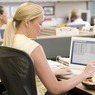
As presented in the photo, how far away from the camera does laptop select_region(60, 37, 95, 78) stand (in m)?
2.12

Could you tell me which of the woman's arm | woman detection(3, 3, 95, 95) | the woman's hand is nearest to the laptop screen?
the woman's hand

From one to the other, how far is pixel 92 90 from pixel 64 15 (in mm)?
5405

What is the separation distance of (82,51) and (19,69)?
77 cm

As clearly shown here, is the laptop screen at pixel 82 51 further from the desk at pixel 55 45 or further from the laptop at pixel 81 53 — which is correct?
the desk at pixel 55 45

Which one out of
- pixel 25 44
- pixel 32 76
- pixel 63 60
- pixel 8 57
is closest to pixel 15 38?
pixel 25 44

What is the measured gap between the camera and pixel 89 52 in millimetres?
2121

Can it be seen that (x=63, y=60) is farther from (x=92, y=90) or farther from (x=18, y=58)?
(x=18, y=58)

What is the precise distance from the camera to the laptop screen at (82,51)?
2115 millimetres

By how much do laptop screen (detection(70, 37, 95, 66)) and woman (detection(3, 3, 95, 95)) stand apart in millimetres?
339

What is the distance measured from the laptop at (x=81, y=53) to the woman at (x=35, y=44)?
1.12ft

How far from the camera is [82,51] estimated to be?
216 centimetres

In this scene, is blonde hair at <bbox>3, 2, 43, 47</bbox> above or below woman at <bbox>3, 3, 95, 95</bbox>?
above

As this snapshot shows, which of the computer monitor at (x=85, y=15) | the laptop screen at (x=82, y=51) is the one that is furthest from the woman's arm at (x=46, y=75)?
the computer monitor at (x=85, y=15)

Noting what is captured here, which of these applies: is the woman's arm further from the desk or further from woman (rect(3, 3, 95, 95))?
the desk
